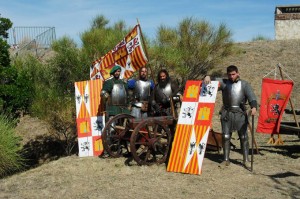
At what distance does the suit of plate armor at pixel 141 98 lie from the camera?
7.46 meters

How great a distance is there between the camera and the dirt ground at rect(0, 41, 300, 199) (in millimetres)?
5398

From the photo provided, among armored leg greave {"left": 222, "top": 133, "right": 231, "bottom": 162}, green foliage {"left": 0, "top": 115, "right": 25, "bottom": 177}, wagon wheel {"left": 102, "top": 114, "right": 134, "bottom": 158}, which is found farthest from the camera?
green foliage {"left": 0, "top": 115, "right": 25, "bottom": 177}

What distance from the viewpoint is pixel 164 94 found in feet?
23.4

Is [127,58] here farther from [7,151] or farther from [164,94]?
[7,151]

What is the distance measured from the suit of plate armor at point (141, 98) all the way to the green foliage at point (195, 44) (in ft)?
19.0

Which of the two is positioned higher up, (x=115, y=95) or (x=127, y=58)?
(x=127, y=58)

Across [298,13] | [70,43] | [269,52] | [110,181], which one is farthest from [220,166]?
[298,13]

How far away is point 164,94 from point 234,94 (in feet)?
4.35

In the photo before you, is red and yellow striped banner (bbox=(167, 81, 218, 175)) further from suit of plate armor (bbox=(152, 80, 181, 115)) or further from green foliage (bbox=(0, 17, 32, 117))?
green foliage (bbox=(0, 17, 32, 117))

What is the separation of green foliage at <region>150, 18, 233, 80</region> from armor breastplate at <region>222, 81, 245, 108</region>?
6.84m

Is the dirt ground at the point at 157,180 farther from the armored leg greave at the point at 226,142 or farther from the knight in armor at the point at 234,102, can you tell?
the knight in armor at the point at 234,102

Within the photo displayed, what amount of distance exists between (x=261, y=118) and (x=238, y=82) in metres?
2.23

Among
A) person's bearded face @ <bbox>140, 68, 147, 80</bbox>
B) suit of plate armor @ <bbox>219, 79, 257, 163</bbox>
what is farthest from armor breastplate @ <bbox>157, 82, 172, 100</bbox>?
suit of plate armor @ <bbox>219, 79, 257, 163</bbox>

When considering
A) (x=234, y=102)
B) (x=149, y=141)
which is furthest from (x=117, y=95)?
(x=234, y=102)
